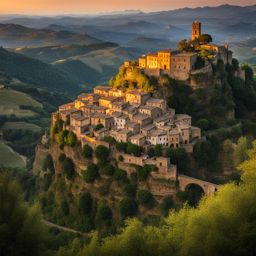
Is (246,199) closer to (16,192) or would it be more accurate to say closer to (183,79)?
(16,192)

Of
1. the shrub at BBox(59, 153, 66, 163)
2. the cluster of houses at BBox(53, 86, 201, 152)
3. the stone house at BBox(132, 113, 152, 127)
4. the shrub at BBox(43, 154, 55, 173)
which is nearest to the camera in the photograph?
the cluster of houses at BBox(53, 86, 201, 152)

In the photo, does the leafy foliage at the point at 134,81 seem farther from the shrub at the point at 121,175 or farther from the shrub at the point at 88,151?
the shrub at the point at 121,175

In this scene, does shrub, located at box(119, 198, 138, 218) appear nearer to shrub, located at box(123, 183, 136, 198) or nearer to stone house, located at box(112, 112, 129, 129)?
shrub, located at box(123, 183, 136, 198)

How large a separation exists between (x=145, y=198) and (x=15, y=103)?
87.0m

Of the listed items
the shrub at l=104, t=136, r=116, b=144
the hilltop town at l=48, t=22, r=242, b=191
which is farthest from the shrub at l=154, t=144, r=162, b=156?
the shrub at l=104, t=136, r=116, b=144

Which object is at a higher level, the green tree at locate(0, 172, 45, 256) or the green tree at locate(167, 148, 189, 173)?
the green tree at locate(0, 172, 45, 256)

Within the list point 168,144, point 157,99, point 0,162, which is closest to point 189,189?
point 168,144

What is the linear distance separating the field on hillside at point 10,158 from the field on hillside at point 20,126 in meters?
12.2

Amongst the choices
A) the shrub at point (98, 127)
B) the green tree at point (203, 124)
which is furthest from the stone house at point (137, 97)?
the green tree at point (203, 124)

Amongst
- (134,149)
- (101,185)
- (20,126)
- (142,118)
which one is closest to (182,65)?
(142,118)

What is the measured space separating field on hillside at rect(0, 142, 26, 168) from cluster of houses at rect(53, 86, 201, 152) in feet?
83.1

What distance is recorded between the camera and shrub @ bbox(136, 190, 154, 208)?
49.1 m

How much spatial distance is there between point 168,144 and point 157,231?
19599mm

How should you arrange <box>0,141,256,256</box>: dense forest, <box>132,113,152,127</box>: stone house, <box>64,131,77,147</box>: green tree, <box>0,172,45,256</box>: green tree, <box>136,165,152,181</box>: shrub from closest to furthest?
<box>0,141,256,256</box>: dense forest → <box>0,172,45,256</box>: green tree → <box>136,165,152,181</box>: shrub → <box>132,113,152,127</box>: stone house → <box>64,131,77,147</box>: green tree
